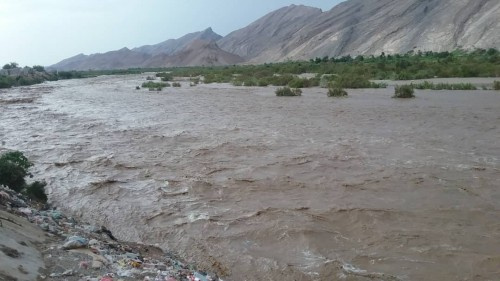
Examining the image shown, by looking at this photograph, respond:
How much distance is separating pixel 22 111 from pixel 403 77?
23.1 meters

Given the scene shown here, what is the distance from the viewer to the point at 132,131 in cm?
1547

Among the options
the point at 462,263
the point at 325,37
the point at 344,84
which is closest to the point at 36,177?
the point at 462,263

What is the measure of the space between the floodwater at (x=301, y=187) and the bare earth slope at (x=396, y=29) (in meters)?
42.5

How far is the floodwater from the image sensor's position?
221 inches

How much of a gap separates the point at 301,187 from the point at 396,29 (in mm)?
69810

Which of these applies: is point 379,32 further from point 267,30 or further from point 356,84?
point 267,30

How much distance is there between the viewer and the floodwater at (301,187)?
5609 mm

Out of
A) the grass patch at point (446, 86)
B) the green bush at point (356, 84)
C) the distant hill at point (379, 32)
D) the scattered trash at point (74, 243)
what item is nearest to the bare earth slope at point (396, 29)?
the distant hill at point (379, 32)

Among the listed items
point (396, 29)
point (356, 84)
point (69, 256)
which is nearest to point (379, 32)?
point (396, 29)

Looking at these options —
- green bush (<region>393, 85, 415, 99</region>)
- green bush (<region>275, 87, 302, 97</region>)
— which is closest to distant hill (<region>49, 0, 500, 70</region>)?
green bush (<region>275, 87, 302, 97</region>)

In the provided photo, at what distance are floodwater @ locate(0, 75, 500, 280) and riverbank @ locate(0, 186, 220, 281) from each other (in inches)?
25.1

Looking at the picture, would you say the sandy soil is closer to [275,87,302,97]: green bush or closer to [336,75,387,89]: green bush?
[275,87,302,97]: green bush

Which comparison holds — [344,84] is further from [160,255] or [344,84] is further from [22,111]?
[160,255]

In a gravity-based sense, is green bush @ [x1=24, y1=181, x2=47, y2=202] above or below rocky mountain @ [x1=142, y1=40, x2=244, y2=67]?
below
